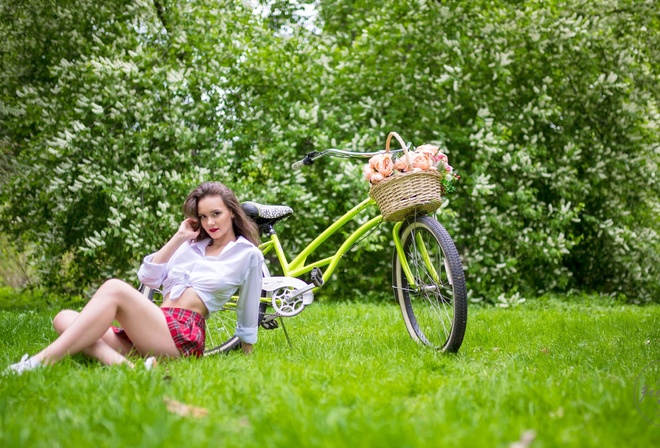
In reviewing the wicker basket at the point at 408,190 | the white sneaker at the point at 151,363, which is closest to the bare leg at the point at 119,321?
the white sneaker at the point at 151,363

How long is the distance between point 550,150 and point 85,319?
231 inches

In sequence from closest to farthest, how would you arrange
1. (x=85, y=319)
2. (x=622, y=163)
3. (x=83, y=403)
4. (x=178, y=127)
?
1. (x=83, y=403)
2. (x=85, y=319)
3. (x=178, y=127)
4. (x=622, y=163)

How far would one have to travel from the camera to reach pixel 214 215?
3.24 metres

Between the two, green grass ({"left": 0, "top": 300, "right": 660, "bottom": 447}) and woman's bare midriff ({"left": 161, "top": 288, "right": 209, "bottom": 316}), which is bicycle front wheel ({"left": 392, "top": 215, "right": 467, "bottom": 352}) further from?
woman's bare midriff ({"left": 161, "top": 288, "right": 209, "bottom": 316})

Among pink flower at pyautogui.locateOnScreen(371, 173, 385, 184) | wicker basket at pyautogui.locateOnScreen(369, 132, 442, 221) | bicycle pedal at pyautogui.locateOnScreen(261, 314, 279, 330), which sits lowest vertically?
bicycle pedal at pyautogui.locateOnScreen(261, 314, 279, 330)

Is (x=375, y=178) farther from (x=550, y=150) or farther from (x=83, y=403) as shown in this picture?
(x=550, y=150)

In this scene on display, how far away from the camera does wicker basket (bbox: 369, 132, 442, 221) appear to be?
10.7 ft

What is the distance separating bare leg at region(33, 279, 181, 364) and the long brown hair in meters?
0.64

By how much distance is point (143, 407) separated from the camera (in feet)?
6.28

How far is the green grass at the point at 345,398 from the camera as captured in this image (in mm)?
1680

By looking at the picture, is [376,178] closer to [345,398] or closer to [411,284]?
[411,284]

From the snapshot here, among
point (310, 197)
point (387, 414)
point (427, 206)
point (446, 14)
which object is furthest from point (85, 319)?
point (446, 14)

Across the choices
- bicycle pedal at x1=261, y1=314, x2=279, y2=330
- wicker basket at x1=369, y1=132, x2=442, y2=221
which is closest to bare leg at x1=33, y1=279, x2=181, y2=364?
bicycle pedal at x1=261, y1=314, x2=279, y2=330

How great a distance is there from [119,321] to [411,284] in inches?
62.3
